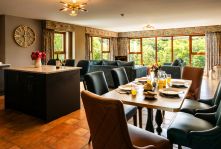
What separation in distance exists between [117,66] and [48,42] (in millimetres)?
2593

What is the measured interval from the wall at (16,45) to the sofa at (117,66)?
6.88 ft

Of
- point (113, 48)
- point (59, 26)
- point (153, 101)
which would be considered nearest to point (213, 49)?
point (113, 48)

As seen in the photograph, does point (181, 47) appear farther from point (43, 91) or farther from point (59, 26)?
point (43, 91)

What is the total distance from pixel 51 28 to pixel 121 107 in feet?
20.0

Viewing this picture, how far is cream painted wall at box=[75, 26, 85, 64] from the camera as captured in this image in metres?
7.66

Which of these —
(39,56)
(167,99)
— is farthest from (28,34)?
(167,99)

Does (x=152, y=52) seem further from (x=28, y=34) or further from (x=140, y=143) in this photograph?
(x=140, y=143)

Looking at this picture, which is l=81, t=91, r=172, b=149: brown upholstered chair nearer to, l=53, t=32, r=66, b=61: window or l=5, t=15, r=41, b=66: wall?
l=5, t=15, r=41, b=66: wall

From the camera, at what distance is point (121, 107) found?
3.67ft

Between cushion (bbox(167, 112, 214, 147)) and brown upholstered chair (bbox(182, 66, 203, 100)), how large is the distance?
3.98 feet

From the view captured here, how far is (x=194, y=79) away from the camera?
3439mm

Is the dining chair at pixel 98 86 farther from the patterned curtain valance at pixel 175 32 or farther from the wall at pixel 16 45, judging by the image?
the patterned curtain valance at pixel 175 32

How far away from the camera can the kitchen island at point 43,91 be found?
3.19 m

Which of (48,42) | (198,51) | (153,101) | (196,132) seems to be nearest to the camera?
(196,132)
